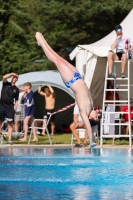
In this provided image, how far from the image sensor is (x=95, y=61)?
18.5m

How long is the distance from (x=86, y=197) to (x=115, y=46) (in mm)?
10199

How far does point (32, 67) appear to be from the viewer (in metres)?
43.7

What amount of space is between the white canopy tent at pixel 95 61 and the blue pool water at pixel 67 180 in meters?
8.05

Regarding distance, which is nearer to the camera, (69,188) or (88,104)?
(69,188)

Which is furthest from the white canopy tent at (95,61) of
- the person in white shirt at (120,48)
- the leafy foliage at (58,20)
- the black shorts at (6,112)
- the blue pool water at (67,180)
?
the leafy foliage at (58,20)

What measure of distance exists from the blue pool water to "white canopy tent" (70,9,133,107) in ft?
26.4

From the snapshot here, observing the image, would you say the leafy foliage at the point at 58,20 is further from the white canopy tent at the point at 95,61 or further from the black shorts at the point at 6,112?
the black shorts at the point at 6,112

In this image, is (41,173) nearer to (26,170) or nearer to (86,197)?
(26,170)

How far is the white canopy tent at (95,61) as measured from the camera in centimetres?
1766

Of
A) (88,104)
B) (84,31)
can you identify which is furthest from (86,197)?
(84,31)

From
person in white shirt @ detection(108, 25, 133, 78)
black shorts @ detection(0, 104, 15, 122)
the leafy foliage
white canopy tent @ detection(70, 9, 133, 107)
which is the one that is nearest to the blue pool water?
person in white shirt @ detection(108, 25, 133, 78)

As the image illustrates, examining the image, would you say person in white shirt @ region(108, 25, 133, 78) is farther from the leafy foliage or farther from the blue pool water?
the leafy foliage

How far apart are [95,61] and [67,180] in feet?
38.2

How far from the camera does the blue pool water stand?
616 cm
